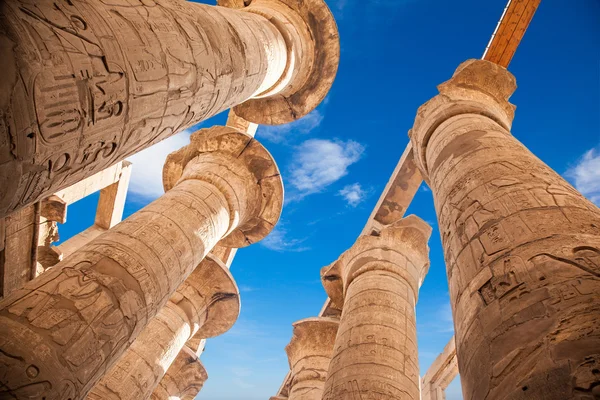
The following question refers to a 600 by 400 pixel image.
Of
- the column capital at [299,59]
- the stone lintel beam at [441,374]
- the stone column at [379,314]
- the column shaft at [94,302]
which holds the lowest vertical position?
the column shaft at [94,302]

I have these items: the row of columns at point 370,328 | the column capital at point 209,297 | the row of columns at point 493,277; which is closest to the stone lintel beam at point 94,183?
the column capital at point 209,297

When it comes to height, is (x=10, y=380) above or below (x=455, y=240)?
below

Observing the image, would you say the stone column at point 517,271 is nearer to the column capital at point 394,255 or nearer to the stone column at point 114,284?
the stone column at point 114,284

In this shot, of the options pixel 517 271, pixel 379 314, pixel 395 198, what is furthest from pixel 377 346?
pixel 395 198

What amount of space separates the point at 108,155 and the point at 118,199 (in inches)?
319

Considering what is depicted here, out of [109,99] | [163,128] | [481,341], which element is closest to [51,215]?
[163,128]

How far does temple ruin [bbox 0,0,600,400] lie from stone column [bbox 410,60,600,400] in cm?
1

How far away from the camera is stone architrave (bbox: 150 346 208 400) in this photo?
7766mm

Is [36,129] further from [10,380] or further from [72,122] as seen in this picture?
[10,380]

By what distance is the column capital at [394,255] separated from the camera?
7.07 metres

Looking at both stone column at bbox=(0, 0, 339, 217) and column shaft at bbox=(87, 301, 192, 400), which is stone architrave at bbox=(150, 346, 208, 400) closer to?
column shaft at bbox=(87, 301, 192, 400)

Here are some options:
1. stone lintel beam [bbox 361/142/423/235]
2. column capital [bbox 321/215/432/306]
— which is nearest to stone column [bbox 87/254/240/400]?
column capital [bbox 321/215/432/306]

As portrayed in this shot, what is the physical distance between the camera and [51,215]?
687 centimetres

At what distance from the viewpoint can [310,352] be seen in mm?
8344
